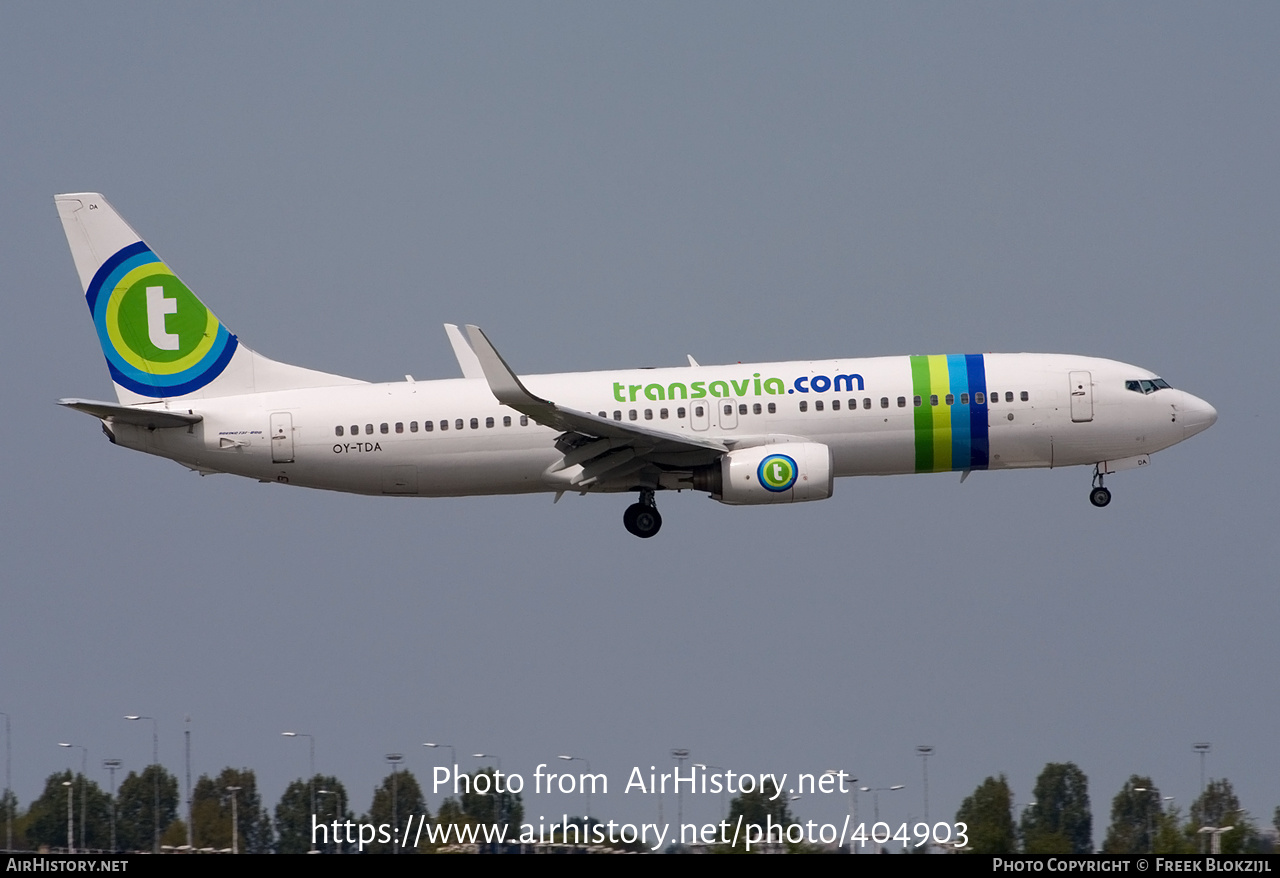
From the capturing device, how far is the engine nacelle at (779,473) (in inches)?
1654

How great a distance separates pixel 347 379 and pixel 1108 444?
2063 cm

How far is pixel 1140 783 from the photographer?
59688mm

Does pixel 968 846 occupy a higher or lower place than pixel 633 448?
lower

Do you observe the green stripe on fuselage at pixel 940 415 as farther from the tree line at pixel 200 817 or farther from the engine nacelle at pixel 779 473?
the tree line at pixel 200 817

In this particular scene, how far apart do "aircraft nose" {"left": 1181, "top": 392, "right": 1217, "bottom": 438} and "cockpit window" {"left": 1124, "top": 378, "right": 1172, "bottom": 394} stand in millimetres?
700

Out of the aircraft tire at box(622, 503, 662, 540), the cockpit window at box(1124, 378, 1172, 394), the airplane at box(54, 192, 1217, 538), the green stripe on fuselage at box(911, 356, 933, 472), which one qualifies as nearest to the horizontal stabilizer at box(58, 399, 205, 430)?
the airplane at box(54, 192, 1217, 538)

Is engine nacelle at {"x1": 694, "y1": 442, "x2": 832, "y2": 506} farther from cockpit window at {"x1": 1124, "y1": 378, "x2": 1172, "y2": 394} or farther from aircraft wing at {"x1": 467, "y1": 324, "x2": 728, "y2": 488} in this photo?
cockpit window at {"x1": 1124, "y1": 378, "x2": 1172, "y2": 394}

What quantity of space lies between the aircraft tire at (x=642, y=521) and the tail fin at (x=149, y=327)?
27.3 feet

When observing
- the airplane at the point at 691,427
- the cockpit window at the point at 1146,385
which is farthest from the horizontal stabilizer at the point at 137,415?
the cockpit window at the point at 1146,385

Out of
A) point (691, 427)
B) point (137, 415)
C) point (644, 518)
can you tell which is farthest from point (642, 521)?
point (137, 415)

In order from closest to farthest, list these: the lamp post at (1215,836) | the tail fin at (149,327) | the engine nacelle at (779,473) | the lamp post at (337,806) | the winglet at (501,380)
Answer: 1. the lamp post at (1215,836)
2. the winglet at (501,380)
3. the lamp post at (337,806)
4. the engine nacelle at (779,473)
5. the tail fin at (149,327)

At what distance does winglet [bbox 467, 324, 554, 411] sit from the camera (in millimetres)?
39406
